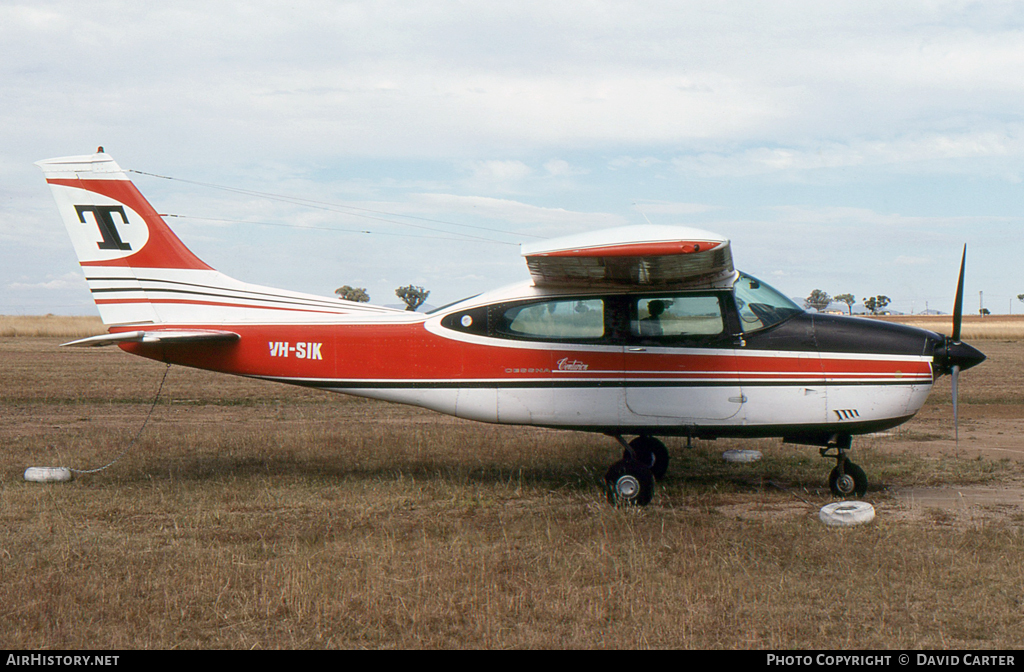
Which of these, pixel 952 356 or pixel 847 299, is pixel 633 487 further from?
pixel 847 299

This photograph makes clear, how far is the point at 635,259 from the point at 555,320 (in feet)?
4.79

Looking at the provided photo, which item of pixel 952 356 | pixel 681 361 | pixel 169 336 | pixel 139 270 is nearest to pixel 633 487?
pixel 681 361

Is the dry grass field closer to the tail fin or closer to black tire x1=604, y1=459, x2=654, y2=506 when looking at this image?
black tire x1=604, y1=459, x2=654, y2=506

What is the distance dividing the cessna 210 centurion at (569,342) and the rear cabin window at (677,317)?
0.05ft

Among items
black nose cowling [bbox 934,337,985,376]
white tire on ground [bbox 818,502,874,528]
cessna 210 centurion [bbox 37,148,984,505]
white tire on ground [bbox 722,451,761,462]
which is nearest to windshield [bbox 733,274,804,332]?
cessna 210 centurion [bbox 37,148,984,505]

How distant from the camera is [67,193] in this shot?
30.4ft

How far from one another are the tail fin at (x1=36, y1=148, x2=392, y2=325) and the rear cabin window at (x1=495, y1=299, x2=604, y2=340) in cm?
173

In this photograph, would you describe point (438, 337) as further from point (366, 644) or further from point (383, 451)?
point (366, 644)

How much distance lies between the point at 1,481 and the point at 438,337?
18.1ft

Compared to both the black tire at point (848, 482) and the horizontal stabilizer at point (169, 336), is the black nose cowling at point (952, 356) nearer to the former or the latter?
the black tire at point (848, 482)

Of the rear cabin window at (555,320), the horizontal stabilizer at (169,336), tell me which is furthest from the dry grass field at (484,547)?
the rear cabin window at (555,320)

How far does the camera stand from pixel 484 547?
6.53 meters

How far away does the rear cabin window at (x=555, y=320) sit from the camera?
848 centimetres
